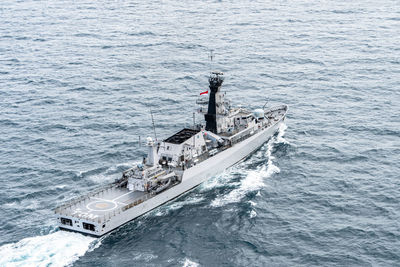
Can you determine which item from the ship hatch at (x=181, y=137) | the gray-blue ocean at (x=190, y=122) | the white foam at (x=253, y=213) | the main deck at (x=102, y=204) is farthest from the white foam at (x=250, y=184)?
the ship hatch at (x=181, y=137)

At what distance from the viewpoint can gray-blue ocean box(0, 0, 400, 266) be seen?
210 ft

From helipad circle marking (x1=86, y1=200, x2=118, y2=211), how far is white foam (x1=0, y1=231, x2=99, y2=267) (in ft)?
15.2

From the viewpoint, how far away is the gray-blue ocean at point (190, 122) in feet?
210

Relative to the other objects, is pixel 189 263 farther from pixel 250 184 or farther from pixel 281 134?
pixel 281 134

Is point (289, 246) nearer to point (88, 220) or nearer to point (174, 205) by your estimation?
point (174, 205)

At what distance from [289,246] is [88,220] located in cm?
2726

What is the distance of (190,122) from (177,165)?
22369 millimetres

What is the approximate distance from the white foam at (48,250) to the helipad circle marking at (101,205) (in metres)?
4.62

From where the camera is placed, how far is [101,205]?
232ft

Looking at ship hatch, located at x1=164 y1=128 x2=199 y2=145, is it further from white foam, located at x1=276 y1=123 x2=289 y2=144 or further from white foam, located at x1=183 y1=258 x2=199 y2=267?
white foam, located at x1=183 y1=258 x2=199 y2=267

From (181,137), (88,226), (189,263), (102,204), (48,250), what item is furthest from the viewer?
(181,137)

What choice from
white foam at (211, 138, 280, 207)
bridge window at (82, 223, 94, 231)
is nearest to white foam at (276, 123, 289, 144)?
white foam at (211, 138, 280, 207)

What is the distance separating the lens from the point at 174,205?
7488cm

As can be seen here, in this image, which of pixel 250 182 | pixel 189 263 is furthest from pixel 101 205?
pixel 250 182
